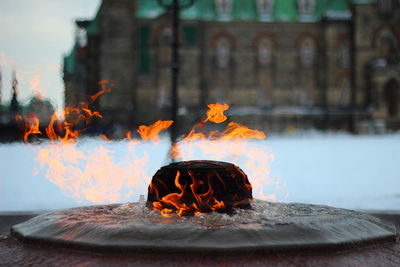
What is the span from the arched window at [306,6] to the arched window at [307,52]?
3.17 metres

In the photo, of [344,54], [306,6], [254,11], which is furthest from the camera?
[306,6]

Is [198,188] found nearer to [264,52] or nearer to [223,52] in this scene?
[223,52]

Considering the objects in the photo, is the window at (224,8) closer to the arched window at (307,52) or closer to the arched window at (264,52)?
the arched window at (264,52)

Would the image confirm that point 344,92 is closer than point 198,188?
No

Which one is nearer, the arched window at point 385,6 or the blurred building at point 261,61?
the blurred building at point 261,61

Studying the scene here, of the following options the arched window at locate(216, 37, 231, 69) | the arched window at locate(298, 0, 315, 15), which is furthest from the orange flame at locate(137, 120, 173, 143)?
the arched window at locate(298, 0, 315, 15)

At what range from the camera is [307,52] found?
4553 centimetres

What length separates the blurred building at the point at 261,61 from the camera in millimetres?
43188

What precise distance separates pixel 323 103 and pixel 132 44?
19366 millimetres

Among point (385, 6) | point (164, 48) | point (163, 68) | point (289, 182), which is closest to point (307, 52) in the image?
point (385, 6)

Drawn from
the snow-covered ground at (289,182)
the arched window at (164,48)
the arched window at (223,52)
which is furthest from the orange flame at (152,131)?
the arched window at (223,52)

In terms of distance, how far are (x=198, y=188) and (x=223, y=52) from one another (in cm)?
4109

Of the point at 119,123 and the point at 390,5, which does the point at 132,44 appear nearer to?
the point at 119,123

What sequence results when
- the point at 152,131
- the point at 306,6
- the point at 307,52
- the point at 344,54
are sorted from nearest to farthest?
1. the point at 152,131
2. the point at 344,54
3. the point at 307,52
4. the point at 306,6
